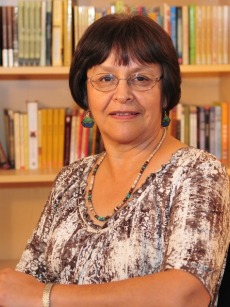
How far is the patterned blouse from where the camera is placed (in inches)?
51.9

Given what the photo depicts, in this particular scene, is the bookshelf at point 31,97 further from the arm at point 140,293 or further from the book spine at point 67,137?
the arm at point 140,293

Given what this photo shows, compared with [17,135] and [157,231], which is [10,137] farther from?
[157,231]

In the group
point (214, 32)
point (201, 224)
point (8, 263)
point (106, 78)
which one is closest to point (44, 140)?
point (8, 263)

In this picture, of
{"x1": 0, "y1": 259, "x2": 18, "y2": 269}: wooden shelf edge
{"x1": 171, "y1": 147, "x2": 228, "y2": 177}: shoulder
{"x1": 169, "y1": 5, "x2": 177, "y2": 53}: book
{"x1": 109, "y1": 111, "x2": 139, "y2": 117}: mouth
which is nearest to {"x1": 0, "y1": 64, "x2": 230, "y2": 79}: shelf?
{"x1": 169, "y1": 5, "x2": 177, "y2": 53}: book

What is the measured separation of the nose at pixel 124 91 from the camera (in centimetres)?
152

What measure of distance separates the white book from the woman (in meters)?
1.01

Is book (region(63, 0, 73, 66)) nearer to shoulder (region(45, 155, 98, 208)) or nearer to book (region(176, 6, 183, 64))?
book (region(176, 6, 183, 64))

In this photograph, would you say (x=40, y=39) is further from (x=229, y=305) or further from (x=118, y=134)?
(x=229, y=305)

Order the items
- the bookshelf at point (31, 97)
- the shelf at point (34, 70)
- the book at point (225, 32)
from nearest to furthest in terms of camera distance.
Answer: the shelf at point (34, 70) → the book at point (225, 32) → the bookshelf at point (31, 97)

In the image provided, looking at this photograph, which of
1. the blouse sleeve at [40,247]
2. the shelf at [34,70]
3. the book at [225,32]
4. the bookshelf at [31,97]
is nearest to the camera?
the blouse sleeve at [40,247]

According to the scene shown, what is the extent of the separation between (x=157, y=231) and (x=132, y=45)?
0.44 metres

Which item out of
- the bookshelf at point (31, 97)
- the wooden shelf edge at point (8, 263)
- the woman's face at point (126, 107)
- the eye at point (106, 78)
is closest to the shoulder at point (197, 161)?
the woman's face at point (126, 107)

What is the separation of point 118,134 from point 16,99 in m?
1.46

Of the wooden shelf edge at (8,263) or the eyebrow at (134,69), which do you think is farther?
the wooden shelf edge at (8,263)
